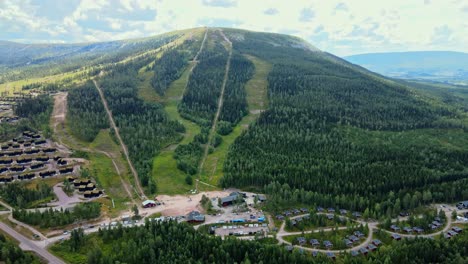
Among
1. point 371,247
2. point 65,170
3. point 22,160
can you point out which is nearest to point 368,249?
point 371,247

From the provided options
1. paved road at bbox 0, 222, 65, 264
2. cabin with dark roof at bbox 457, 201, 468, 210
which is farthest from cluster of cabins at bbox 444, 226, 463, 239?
paved road at bbox 0, 222, 65, 264

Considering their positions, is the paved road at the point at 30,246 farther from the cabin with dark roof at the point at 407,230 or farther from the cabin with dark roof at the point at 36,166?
the cabin with dark roof at the point at 407,230

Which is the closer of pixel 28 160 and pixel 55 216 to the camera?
pixel 55 216

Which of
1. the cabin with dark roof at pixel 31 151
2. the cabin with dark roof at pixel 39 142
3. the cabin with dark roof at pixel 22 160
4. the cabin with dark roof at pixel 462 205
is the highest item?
the cabin with dark roof at pixel 39 142

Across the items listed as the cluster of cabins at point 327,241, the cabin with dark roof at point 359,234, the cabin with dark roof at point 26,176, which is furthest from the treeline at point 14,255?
the cabin with dark roof at point 359,234

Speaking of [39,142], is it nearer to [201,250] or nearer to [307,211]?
[201,250]

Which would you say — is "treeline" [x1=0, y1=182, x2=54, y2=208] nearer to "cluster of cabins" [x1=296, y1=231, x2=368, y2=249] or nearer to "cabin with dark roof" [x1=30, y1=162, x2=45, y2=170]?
"cabin with dark roof" [x1=30, y1=162, x2=45, y2=170]
